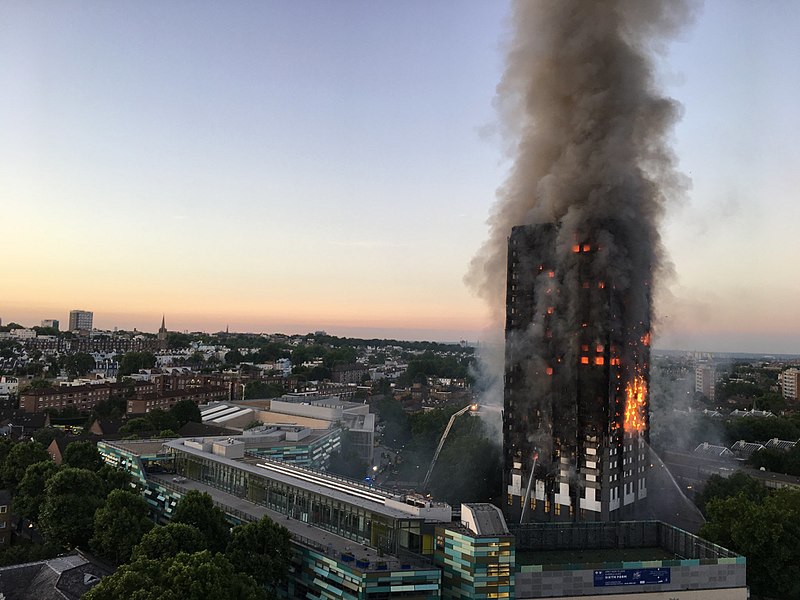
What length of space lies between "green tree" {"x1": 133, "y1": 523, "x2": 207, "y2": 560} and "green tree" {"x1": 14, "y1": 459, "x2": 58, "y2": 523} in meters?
17.6

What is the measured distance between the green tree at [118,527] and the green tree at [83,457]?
57.9 feet

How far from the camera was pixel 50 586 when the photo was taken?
31969 mm

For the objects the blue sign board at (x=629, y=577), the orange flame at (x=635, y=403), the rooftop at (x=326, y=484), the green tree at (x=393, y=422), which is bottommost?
the green tree at (x=393, y=422)

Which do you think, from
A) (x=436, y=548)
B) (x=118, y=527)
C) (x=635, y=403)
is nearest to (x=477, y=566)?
(x=436, y=548)

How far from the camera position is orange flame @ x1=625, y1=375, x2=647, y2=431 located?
5481 cm

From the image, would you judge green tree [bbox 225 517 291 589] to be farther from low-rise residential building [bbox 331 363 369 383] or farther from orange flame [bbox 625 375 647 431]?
low-rise residential building [bbox 331 363 369 383]

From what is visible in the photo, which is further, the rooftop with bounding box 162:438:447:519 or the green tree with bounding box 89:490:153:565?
the green tree with bounding box 89:490:153:565

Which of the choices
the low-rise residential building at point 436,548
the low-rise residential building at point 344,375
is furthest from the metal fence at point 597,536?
the low-rise residential building at point 344,375

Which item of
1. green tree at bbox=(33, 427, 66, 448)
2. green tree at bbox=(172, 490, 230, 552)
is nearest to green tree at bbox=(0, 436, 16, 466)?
green tree at bbox=(33, 427, 66, 448)

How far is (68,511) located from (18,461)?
1700 cm

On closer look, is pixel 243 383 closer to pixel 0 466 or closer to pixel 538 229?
pixel 0 466

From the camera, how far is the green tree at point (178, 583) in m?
27.1

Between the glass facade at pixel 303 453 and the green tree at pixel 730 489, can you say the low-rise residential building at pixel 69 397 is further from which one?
the green tree at pixel 730 489

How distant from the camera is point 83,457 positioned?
57.4 meters
